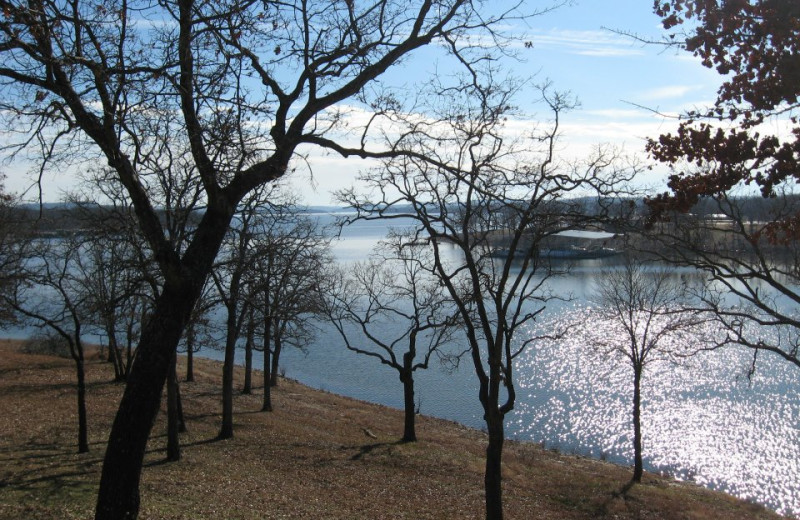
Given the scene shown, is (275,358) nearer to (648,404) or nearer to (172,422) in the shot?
(172,422)

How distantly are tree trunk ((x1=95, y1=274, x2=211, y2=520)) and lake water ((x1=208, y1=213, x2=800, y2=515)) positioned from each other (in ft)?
51.0

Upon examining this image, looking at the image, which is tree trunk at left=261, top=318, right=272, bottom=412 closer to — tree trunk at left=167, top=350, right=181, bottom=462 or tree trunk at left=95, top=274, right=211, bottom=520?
tree trunk at left=167, top=350, right=181, bottom=462

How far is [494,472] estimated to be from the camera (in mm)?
10812

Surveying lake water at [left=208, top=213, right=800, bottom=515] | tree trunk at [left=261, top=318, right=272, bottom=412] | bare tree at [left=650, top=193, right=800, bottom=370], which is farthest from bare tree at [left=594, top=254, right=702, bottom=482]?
tree trunk at [left=261, top=318, right=272, bottom=412]

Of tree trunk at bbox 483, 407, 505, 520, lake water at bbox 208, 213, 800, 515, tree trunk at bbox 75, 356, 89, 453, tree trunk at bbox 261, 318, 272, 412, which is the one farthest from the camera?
tree trunk at bbox 261, 318, 272, 412

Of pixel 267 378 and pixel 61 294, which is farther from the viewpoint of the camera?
pixel 267 378

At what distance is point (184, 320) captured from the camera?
245 inches

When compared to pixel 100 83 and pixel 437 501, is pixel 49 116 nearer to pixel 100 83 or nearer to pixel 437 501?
pixel 100 83

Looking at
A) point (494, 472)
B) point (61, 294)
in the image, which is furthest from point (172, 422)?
point (494, 472)

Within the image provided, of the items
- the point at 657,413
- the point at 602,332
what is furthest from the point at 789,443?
the point at 602,332

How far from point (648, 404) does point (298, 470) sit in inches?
738

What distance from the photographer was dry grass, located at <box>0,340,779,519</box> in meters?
10.8

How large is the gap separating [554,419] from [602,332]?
399 inches

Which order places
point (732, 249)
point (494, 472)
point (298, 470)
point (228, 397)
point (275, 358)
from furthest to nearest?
1. point (275, 358)
2. point (228, 397)
3. point (298, 470)
4. point (494, 472)
5. point (732, 249)
